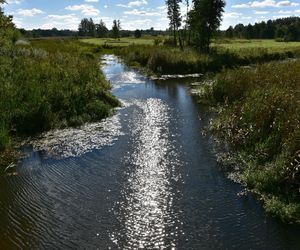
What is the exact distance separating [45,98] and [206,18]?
4100cm

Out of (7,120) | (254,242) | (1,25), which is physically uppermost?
(1,25)

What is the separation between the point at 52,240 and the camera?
10.1 meters

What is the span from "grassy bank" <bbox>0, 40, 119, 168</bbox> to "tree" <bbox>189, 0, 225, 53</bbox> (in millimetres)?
32329

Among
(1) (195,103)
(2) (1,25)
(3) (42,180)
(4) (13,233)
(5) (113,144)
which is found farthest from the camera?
(1) (195,103)

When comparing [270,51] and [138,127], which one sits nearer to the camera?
[138,127]

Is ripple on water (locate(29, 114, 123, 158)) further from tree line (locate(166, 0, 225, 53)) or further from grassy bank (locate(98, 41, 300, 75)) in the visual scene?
tree line (locate(166, 0, 225, 53))

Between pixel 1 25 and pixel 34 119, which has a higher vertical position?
pixel 1 25

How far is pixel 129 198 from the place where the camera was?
12.4m

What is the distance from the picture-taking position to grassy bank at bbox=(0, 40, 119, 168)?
64.0 feet

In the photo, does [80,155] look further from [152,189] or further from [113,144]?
[152,189]

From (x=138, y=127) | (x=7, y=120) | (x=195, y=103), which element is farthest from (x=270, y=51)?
(x=7, y=120)

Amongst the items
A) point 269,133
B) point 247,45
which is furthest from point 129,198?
point 247,45

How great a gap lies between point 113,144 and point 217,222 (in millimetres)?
8485

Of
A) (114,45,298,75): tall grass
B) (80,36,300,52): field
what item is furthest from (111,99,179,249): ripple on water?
(80,36,300,52): field
